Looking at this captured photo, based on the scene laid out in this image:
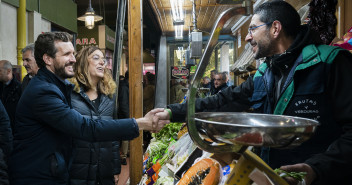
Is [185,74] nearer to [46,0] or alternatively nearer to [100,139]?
[46,0]

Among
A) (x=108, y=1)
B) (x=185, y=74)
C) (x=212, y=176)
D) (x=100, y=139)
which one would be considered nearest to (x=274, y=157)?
(x=212, y=176)

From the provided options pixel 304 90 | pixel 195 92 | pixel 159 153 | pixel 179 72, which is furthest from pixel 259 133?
pixel 179 72

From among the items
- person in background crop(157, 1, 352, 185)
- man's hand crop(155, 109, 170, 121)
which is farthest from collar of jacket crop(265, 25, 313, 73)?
man's hand crop(155, 109, 170, 121)

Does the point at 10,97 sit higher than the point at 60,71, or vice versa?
the point at 60,71

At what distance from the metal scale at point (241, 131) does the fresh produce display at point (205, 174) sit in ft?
1.02

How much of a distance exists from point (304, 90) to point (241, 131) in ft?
2.86

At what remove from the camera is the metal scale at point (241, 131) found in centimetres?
85

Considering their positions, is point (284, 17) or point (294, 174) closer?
point (294, 174)

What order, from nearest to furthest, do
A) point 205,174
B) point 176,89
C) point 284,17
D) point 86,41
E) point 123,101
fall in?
1. point 205,174
2. point 284,17
3. point 123,101
4. point 176,89
5. point 86,41

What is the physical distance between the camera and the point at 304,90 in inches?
61.0

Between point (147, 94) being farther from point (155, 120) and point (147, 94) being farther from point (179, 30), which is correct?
point (155, 120)

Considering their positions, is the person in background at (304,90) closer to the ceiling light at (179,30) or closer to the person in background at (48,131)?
the person in background at (48,131)

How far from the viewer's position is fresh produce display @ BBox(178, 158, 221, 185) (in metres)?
1.40

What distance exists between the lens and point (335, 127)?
1.50m
